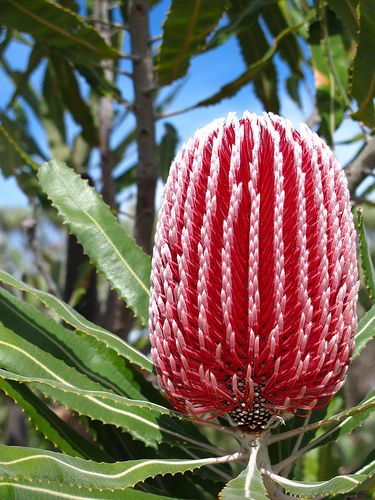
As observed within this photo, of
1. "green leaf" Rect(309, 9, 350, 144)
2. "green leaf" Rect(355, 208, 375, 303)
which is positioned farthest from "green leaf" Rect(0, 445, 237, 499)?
"green leaf" Rect(309, 9, 350, 144)

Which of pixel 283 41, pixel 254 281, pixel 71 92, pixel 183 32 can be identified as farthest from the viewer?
pixel 71 92

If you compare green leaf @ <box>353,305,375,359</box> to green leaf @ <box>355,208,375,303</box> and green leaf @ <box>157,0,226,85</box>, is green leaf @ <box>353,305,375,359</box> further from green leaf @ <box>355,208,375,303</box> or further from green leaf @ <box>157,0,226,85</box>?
green leaf @ <box>157,0,226,85</box>

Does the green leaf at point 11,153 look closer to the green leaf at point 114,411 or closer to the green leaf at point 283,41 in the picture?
the green leaf at point 114,411

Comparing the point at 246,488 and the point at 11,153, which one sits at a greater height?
the point at 11,153

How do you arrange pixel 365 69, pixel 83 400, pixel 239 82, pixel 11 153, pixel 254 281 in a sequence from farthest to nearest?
1. pixel 11 153
2. pixel 239 82
3. pixel 365 69
4. pixel 83 400
5. pixel 254 281

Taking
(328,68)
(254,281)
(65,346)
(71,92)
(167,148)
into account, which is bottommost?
(65,346)

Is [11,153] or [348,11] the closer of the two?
[348,11]

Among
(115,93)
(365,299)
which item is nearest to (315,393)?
(365,299)

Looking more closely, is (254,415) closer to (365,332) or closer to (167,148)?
(365,332)

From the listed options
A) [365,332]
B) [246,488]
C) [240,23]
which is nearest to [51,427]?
[246,488]
